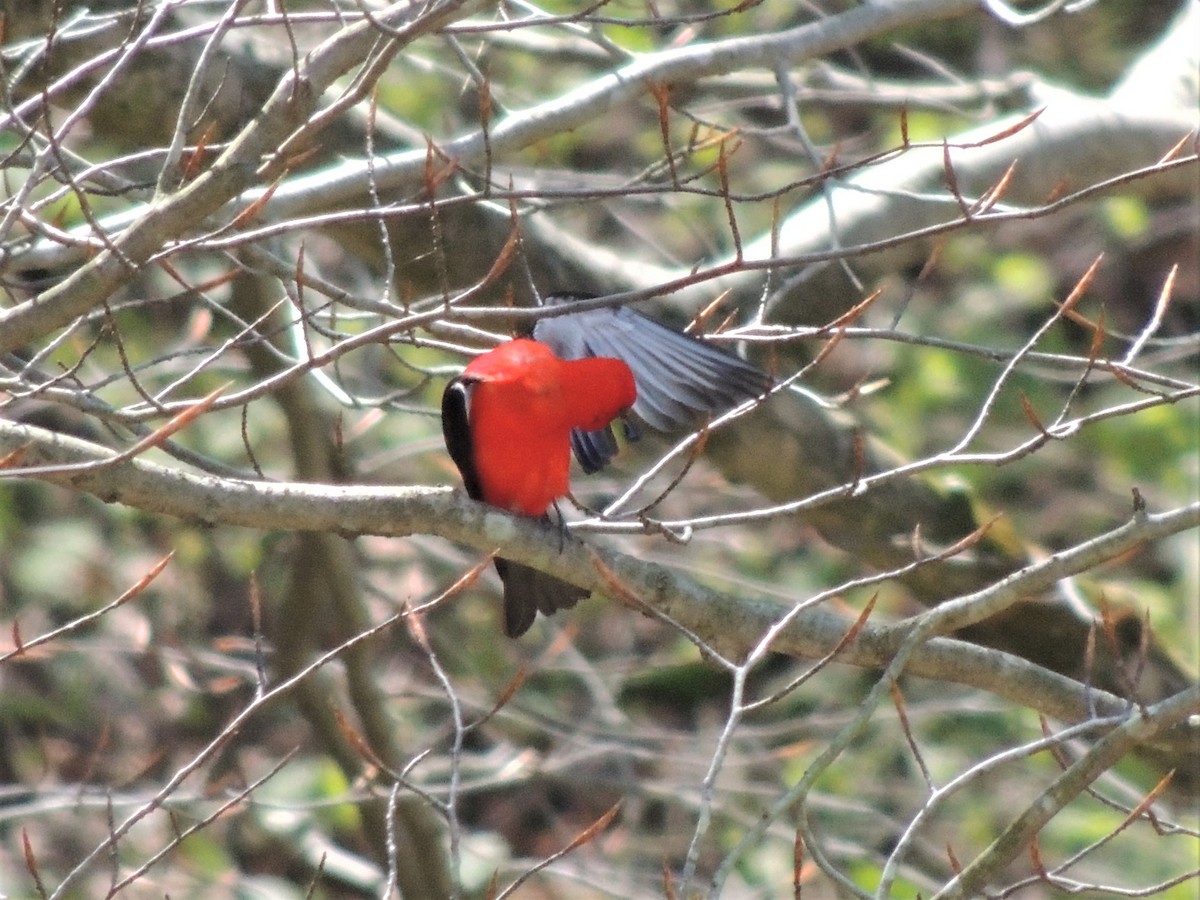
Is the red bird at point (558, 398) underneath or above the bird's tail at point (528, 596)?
above

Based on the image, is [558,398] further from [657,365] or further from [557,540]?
[557,540]

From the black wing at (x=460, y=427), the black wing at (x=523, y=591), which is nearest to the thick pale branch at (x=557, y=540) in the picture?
the black wing at (x=460, y=427)

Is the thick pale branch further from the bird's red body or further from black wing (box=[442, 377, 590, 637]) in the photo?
black wing (box=[442, 377, 590, 637])

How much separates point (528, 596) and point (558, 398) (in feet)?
2.08

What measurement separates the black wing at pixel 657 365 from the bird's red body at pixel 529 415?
0.10m

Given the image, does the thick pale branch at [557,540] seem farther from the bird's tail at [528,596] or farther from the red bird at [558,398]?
the bird's tail at [528,596]

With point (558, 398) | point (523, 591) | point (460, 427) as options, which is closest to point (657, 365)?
point (558, 398)

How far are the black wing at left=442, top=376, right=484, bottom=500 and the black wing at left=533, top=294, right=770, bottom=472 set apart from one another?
27cm

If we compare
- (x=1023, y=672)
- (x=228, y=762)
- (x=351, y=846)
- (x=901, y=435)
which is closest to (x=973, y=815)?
(x=901, y=435)

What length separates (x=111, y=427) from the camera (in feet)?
9.31

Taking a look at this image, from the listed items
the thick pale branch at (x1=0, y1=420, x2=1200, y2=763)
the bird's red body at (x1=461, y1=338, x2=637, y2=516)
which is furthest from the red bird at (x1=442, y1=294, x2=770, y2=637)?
the thick pale branch at (x1=0, y1=420, x2=1200, y2=763)

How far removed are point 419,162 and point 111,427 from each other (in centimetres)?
84

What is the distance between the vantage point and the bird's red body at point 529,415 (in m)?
3.27

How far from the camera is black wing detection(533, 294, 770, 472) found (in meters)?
3.05
